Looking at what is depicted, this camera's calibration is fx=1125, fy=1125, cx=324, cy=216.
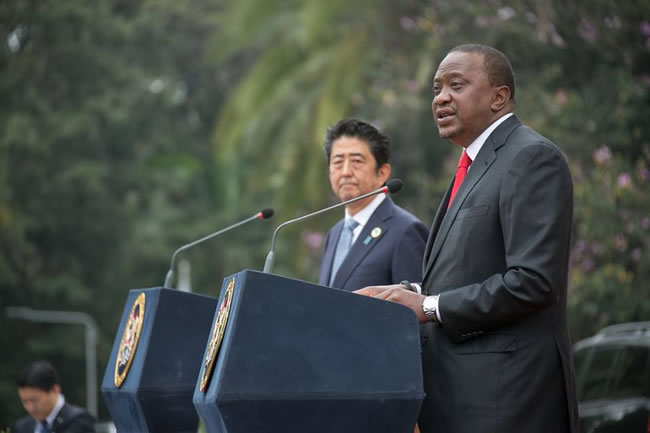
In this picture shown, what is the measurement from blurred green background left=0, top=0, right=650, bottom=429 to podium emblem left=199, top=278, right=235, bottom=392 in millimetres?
7236

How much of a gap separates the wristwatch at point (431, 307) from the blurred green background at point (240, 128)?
7.01m

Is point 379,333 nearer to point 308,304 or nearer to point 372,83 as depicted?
point 308,304

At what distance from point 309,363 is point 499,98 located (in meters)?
1.20

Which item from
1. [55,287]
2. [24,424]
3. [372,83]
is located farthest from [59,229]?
[24,424]

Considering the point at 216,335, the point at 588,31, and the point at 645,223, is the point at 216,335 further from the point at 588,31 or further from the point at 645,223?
the point at 588,31

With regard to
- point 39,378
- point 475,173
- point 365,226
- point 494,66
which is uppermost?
point 494,66

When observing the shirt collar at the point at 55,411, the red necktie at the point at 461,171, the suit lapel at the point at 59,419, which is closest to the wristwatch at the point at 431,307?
the red necktie at the point at 461,171

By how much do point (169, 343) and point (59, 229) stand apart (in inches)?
873

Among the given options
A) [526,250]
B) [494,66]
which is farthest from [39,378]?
[526,250]

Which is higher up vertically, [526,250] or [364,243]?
[526,250]

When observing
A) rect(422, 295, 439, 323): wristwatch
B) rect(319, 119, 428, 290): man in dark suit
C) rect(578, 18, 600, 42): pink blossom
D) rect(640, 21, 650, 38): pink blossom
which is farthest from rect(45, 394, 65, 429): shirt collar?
rect(578, 18, 600, 42): pink blossom

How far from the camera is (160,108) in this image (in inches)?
1209

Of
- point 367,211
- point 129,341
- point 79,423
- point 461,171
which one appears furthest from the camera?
point 79,423

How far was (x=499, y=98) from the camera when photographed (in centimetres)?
403
